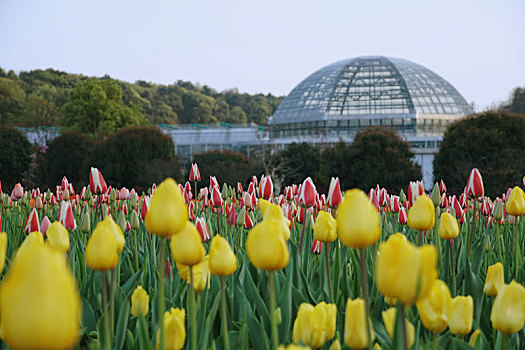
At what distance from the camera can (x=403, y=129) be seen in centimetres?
3256

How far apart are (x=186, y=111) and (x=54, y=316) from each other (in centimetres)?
5491

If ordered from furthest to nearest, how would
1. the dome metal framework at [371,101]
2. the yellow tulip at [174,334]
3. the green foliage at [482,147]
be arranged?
the dome metal framework at [371,101]
the green foliage at [482,147]
the yellow tulip at [174,334]

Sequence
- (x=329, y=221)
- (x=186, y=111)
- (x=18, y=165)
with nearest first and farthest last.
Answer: (x=329, y=221) → (x=18, y=165) → (x=186, y=111)

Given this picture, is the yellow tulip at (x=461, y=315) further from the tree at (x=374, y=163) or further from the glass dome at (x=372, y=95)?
the glass dome at (x=372, y=95)

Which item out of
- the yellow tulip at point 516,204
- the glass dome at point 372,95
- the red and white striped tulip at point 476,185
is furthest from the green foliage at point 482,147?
the glass dome at point 372,95

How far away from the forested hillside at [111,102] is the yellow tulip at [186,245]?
101ft

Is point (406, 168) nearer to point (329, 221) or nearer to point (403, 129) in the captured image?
point (329, 221)

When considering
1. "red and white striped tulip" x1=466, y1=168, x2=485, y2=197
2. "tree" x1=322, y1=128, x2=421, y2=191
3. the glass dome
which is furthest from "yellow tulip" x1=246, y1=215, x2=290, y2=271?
the glass dome

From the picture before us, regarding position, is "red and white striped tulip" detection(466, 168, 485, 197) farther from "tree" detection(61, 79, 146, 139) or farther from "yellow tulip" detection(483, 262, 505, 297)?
"tree" detection(61, 79, 146, 139)

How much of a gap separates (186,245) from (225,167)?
42.8 ft

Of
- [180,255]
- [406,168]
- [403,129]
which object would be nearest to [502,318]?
[180,255]

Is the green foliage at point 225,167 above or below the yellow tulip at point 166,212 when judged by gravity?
below

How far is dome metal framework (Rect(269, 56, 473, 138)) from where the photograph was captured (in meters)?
32.9

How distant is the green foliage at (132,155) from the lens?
14.0 metres
